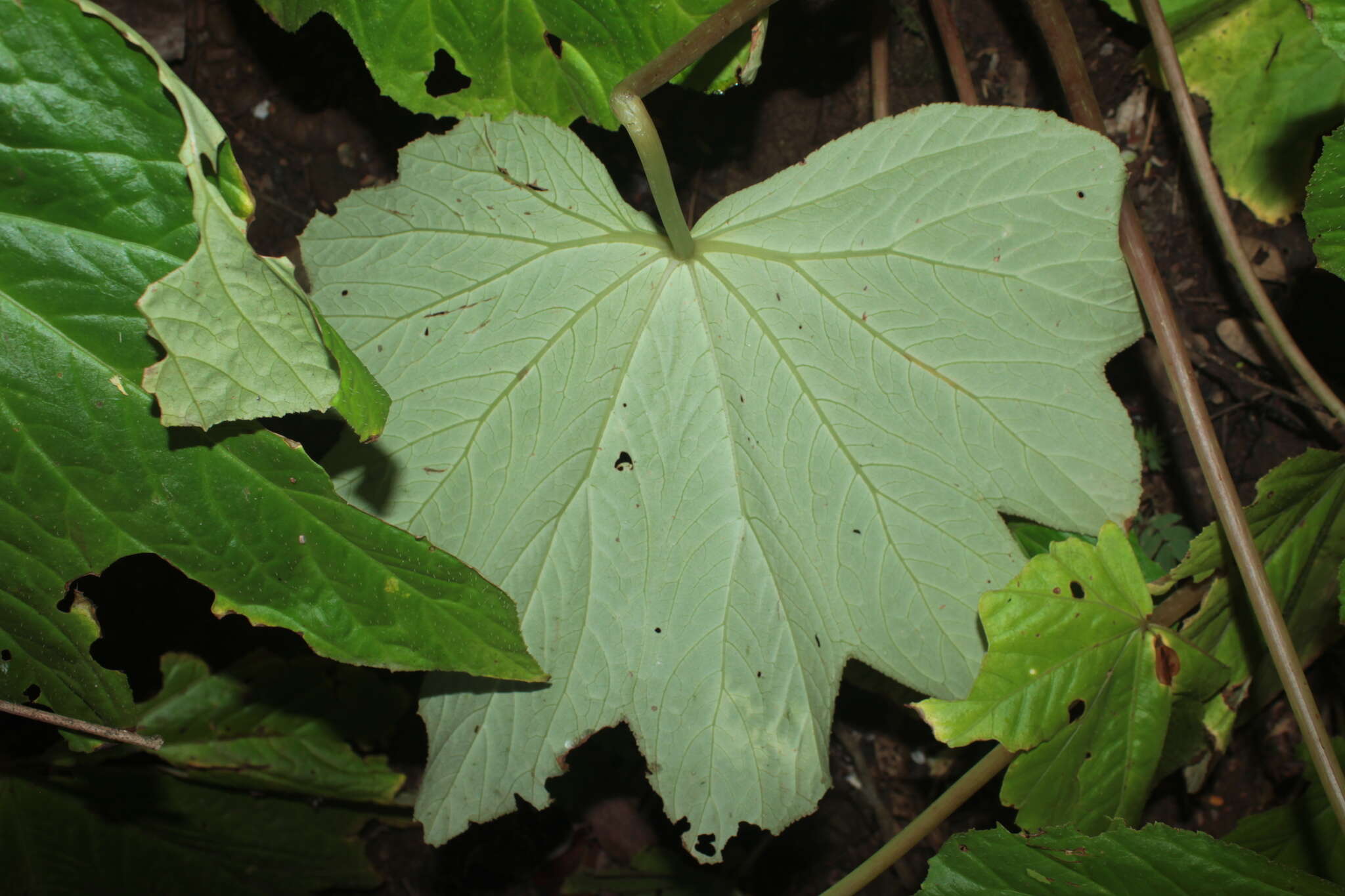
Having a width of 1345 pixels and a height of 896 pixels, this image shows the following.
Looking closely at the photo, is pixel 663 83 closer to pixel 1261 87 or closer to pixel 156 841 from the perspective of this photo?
pixel 1261 87

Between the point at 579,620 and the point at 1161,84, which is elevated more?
the point at 1161,84

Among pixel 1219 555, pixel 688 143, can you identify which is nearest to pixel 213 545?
pixel 688 143

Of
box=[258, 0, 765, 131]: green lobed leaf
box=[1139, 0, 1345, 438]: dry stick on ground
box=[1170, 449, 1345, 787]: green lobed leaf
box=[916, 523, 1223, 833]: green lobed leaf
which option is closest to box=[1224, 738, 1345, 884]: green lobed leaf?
box=[1170, 449, 1345, 787]: green lobed leaf

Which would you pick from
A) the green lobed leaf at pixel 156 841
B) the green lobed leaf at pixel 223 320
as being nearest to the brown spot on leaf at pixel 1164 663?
the green lobed leaf at pixel 223 320

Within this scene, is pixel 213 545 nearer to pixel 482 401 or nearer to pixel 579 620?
pixel 482 401

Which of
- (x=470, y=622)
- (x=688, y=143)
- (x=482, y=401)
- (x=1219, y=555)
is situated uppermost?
(x=688, y=143)

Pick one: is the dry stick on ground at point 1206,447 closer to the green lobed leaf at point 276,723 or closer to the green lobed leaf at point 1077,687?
the green lobed leaf at point 1077,687

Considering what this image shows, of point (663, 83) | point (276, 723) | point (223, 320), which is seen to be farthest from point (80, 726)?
point (663, 83)
